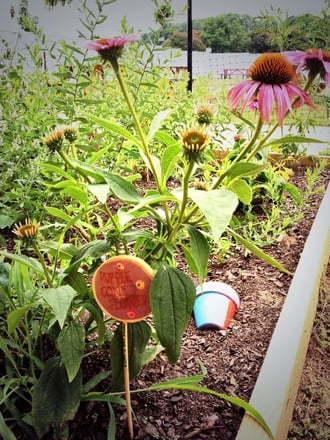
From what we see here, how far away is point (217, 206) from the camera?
1.45ft

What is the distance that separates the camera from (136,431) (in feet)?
2.13

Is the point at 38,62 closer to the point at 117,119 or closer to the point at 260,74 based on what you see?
the point at 117,119

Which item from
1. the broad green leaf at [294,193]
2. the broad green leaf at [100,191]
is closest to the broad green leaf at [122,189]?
the broad green leaf at [100,191]

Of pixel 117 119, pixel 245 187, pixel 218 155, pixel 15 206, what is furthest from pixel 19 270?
pixel 218 155

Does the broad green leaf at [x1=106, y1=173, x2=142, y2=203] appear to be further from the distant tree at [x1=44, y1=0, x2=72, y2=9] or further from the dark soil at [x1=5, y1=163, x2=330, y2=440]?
the distant tree at [x1=44, y1=0, x2=72, y2=9]

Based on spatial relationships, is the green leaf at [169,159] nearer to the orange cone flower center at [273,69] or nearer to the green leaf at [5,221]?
the orange cone flower center at [273,69]

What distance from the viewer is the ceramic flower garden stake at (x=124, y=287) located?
503mm

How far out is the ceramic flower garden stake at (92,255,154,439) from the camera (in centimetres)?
50

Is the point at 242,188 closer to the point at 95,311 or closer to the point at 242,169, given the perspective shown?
the point at 242,169

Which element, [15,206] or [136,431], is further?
[15,206]

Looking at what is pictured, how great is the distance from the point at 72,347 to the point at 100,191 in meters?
0.18

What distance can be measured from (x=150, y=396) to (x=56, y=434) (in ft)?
0.53

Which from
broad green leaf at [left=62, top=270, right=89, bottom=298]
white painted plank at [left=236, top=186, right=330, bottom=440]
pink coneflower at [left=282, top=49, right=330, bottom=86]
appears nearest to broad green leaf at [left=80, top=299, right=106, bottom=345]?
broad green leaf at [left=62, top=270, right=89, bottom=298]

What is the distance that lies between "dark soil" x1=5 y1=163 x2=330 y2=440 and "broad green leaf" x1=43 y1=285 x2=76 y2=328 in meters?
0.24
